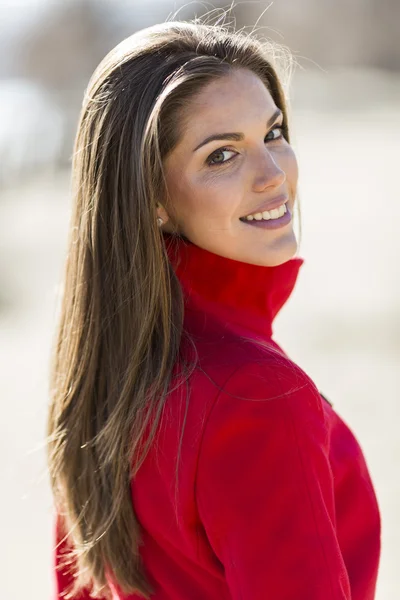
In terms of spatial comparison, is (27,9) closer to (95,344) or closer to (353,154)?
(353,154)

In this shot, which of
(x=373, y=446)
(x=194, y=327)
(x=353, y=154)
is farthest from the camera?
→ (x=353, y=154)

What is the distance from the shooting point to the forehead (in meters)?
1.77

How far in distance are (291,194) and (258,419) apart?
0.61 metres

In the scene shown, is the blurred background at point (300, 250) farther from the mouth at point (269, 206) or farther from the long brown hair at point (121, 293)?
the mouth at point (269, 206)

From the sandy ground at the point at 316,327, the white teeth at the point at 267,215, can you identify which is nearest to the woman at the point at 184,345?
the white teeth at the point at 267,215

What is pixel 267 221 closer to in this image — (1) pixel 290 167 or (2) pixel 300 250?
(1) pixel 290 167

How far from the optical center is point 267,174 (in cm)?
179

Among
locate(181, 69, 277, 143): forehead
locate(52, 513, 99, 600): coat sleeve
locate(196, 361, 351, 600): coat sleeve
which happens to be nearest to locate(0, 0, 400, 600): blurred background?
locate(52, 513, 99, 600): coat sleeve

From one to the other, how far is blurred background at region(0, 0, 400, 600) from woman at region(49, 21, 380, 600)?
1.11ft

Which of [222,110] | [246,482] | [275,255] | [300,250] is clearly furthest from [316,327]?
[246,482]

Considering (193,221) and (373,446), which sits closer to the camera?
(193,221)

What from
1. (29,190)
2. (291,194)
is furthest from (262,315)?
(29,190)

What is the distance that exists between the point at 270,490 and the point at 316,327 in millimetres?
5798

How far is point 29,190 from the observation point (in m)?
15.1
